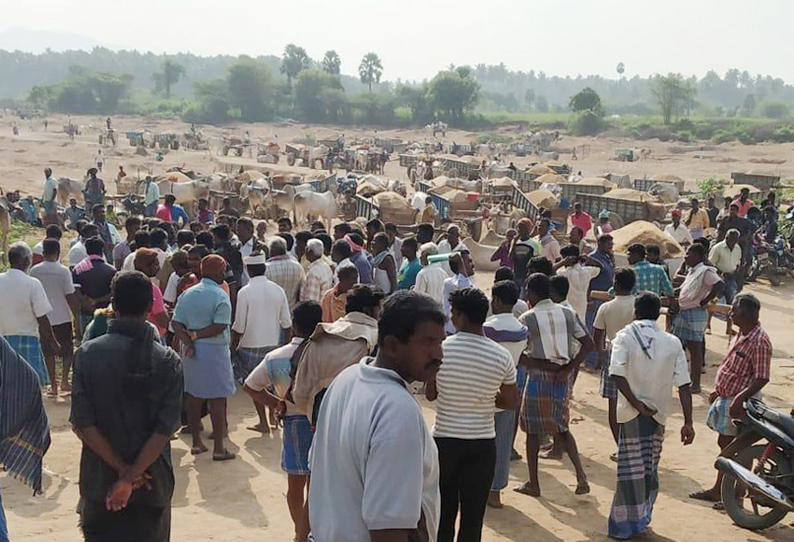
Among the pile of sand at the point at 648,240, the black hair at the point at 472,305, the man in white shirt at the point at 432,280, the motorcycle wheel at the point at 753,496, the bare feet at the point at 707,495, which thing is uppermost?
the black hair at the point at 472,305

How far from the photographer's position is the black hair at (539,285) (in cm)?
572

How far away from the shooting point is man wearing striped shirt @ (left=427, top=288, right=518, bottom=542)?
14.3ft

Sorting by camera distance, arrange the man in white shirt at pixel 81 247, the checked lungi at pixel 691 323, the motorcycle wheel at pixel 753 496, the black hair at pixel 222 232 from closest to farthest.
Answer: the motorcycle wheel at pixel 753 496
the checked lungi at pixel 691 323
the black hair at pixel 222 232
the man in white shirt at pixel 81 247

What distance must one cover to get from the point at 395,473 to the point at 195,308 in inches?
165

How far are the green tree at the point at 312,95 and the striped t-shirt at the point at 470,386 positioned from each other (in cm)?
8132

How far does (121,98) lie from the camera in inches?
3748

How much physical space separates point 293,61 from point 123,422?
109685mm

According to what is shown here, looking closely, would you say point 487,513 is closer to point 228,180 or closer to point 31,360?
point 31,360

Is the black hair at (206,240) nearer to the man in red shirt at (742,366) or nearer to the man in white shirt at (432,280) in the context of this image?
the man in white shirt at (432,280)

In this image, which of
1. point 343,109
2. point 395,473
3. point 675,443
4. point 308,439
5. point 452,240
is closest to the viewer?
point 395,473

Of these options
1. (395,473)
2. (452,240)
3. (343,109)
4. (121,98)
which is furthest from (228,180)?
(121,98)

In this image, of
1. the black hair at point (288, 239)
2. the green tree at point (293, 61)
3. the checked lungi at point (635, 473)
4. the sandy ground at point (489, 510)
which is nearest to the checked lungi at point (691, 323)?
the sandy ground at point (489, 510)

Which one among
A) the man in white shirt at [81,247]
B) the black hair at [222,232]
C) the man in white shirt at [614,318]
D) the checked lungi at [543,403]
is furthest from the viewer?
the man in white shirt at [81,247]

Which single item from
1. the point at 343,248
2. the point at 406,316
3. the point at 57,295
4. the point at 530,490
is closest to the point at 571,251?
the point at 343,248
